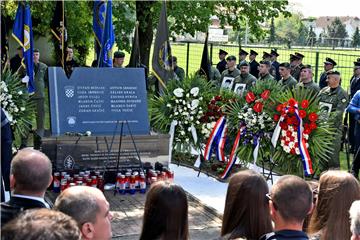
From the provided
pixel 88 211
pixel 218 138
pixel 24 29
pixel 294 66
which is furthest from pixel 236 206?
pixel 294 66

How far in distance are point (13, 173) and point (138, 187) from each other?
470 cm

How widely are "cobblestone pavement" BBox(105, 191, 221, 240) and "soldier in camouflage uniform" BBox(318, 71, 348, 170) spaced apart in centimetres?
279

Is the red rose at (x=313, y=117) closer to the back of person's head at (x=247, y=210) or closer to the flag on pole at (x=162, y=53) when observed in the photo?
the flag on pole at (x=162, y=53)

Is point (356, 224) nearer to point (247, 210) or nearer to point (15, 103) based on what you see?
point (247, 210)

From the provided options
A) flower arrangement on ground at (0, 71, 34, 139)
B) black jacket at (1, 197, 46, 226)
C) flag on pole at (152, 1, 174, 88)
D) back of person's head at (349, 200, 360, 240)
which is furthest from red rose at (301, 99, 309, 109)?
black jacket at (1, 197, 46, 226)

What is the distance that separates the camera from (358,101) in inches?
388

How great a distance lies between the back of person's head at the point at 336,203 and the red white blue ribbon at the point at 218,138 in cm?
538

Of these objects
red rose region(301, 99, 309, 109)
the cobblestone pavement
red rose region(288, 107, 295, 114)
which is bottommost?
the cobblestone pavement

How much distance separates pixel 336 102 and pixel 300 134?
182 cm

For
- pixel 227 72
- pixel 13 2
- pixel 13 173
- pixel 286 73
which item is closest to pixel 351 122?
pixel 286 73

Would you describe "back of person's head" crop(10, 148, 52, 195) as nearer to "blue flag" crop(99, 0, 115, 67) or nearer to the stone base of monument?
the stone base of monument

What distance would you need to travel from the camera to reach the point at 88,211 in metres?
3.06

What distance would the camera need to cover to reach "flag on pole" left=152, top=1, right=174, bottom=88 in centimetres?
1030

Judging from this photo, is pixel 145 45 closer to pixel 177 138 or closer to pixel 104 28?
pixel 104 28
